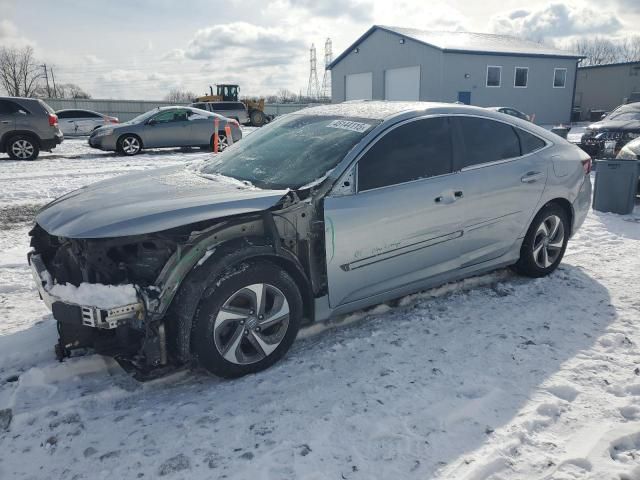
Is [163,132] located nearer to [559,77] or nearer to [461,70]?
[461,70]

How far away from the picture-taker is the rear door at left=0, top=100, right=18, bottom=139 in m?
13.0

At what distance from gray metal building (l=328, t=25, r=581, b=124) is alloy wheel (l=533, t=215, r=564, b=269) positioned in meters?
23.1

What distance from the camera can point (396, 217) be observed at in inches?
144

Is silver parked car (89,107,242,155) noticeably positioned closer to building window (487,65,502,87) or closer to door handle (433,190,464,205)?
door handle (433,190,464,205)

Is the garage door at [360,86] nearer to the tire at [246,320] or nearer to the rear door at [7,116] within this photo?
the rear door at [7,116]

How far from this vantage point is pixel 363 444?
260 cm

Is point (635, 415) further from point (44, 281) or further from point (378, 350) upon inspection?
point (44, 281)

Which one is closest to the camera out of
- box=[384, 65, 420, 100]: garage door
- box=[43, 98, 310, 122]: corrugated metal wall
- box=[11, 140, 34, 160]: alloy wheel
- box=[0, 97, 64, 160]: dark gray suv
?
box=[0, 97, 64, 160]: dark gray suv

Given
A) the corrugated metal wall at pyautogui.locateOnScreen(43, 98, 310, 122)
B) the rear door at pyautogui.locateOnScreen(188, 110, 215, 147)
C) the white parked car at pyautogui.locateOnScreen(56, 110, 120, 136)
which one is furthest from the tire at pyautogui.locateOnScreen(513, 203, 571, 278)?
the corrugated metal wall at pyautogui.locateOnScreen(43, 98, 310, 122)

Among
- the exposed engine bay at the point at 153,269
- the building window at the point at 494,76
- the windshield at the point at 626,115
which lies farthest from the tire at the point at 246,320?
the building window at the point at 494,76

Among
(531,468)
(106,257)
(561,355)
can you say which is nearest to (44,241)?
(106,257)

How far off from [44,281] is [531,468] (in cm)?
294

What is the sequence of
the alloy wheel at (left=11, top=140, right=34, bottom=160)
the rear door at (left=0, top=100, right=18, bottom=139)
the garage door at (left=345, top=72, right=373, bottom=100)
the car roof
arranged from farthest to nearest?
the garage door at (left=345, top=72, right=373, bottom=100) < the alloy wheel at (left=11, top=140, right=34, bottom=160) < the rear door at (left=0, top=100, right=18, bottom=139) < the car roof

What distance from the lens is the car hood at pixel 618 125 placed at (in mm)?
13047
